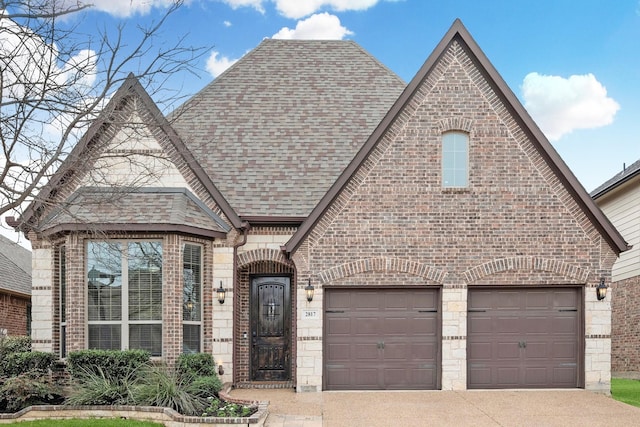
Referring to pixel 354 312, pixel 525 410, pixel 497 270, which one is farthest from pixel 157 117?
pixel 525 410

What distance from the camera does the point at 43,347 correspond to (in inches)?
472

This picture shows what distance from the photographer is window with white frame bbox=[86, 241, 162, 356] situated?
37.7 ft

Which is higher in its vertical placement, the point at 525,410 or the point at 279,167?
the point at 279,167

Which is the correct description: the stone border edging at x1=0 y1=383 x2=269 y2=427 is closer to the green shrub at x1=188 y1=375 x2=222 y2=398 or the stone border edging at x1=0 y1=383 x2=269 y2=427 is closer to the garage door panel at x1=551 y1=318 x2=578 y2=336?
the green shrub at x1=188 y1=375 x2=222 y2=398

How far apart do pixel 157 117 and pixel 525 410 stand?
9.16m

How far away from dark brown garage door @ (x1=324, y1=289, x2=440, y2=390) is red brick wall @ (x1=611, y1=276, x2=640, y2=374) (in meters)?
7.88

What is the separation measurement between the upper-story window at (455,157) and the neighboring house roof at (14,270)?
44.1 ft

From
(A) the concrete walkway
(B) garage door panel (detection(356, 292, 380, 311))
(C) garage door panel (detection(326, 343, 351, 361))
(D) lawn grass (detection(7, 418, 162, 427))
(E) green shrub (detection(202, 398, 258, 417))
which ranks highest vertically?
(B) garage door panel (detection(356, 292, 380, 311))

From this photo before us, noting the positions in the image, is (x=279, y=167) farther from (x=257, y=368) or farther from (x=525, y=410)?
(x=525, y=410)

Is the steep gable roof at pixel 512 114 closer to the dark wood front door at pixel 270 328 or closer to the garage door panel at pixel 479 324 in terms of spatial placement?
the dark wood front door at pixel 270 328

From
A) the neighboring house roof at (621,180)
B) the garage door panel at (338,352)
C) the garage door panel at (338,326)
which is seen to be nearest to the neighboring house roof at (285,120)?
the garage door panel at (338,326)

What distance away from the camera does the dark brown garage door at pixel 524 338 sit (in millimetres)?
12273

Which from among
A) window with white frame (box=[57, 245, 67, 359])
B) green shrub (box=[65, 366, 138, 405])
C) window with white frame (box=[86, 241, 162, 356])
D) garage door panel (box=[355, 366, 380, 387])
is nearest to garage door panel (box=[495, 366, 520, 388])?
garage door panel (box=[355, 366, 380, 387])

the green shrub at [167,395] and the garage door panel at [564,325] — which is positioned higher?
the garage door panel at [564,325]
